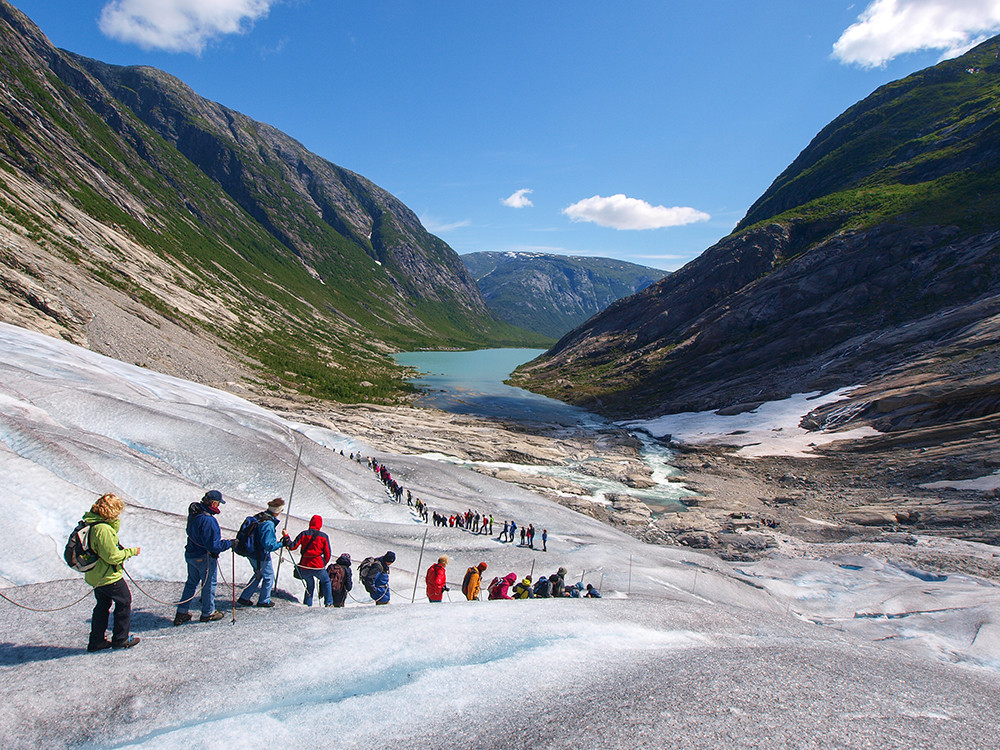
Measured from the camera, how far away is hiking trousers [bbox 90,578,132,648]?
6250mm

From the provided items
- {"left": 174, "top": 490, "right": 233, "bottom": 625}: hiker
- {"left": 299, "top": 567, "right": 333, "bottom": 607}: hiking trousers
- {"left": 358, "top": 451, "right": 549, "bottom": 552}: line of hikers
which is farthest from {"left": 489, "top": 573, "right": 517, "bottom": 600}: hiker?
{"left": 358, "top": 451, "right": 549, "bottom": 552}: line of hikers

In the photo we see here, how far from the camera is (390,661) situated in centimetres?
716

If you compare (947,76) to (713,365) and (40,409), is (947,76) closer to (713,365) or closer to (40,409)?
(713,365)

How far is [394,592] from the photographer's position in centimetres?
1302

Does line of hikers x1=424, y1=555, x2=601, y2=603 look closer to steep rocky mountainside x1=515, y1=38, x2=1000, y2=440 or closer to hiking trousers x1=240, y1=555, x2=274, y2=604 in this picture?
hiking trousers x1=240, y1=555, x2=274, y2=604

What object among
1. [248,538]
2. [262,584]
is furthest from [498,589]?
[248,538]

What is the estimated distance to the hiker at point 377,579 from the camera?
35.1 ft

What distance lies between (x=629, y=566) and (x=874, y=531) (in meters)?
19.6

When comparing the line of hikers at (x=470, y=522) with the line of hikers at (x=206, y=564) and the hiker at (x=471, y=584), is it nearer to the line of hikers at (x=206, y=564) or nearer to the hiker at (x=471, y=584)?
the hiker at (x=471, y=584)

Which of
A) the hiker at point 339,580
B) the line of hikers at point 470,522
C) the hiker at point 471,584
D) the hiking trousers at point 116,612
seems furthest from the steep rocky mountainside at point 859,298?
the hiking trousers at point 116,612

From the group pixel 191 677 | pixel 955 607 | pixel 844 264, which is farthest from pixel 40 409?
pixel 844 264

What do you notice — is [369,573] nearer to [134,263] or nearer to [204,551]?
[204,551]

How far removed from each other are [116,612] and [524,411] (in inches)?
2714

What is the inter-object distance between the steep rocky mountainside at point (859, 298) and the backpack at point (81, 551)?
54.0 m
